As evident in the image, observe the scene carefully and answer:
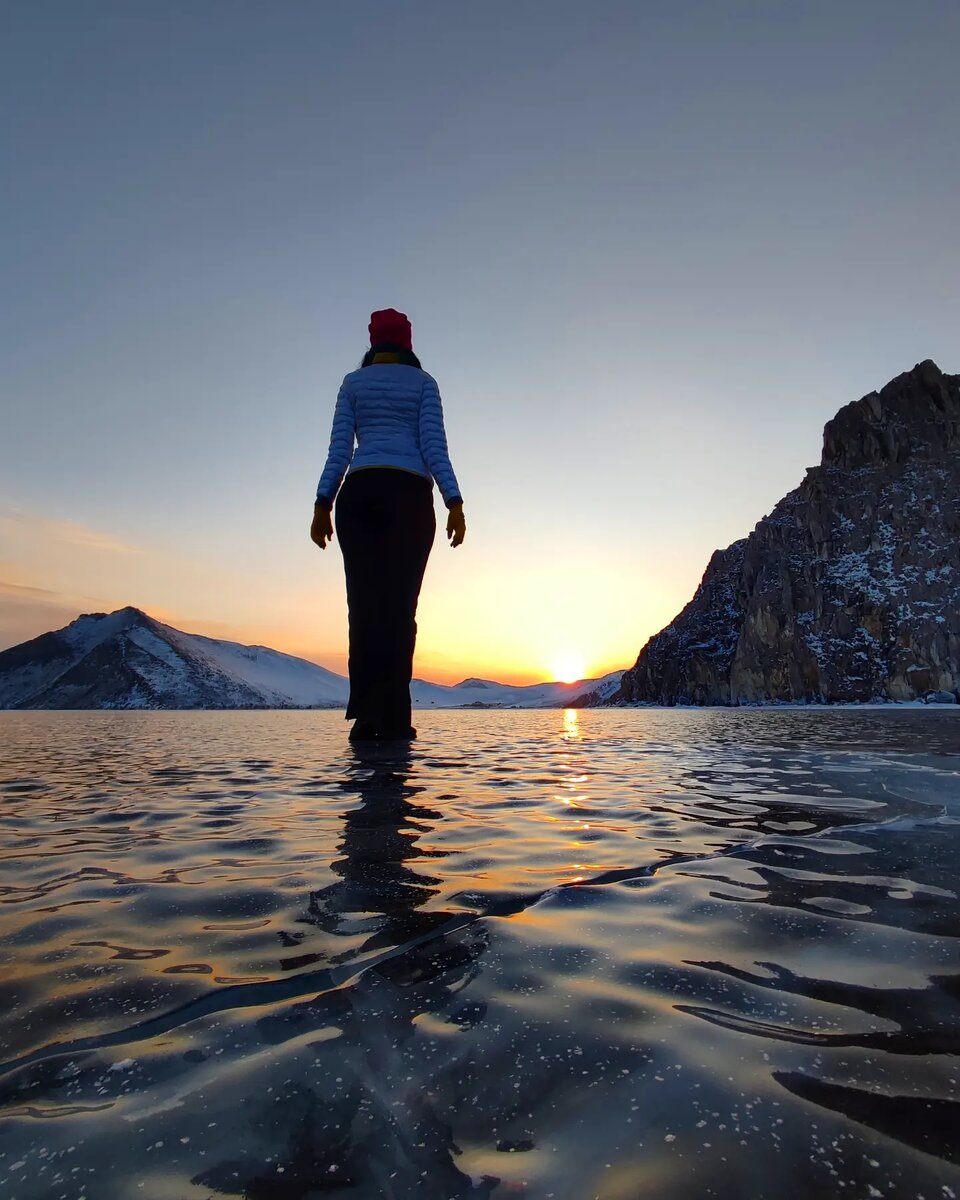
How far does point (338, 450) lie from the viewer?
32.3 feet

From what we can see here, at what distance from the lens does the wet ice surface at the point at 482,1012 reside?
104 cm

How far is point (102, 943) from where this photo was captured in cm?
209

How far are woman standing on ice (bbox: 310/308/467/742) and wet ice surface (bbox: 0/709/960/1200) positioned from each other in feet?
19.6

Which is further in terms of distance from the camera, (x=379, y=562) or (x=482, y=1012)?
(x=379, y=562)

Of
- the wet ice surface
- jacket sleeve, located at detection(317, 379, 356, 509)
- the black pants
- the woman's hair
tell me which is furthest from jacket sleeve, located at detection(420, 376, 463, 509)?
the wet ice surface

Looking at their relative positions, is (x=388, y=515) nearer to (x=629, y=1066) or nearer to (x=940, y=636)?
(x=629, y=1066)

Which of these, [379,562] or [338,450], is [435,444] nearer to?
[338,450]

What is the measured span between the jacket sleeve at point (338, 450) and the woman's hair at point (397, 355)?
29.2 inches

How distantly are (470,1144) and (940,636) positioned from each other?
108344 mm

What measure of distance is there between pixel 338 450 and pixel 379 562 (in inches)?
75.2

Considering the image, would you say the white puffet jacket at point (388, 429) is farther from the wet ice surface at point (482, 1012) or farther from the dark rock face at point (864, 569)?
the dark rock face at point (864, 569)

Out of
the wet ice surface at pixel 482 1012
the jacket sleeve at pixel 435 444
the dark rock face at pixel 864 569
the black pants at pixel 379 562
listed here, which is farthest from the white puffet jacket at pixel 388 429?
the dark rock face at pixel 864 569

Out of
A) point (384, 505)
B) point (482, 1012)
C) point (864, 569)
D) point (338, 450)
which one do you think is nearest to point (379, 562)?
point (384, 505)

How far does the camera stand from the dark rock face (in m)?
91.2
